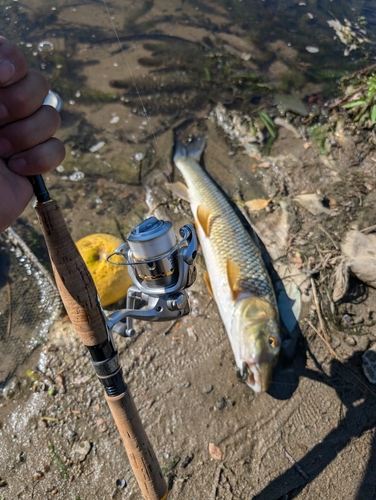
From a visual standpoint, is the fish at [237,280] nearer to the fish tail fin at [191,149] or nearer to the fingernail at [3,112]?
the fish tail fin at [191,149]

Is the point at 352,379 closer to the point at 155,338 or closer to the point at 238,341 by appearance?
the point at 238,341

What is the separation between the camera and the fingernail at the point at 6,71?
152cm

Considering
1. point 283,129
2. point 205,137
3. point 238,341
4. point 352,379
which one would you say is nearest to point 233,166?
point 205,137

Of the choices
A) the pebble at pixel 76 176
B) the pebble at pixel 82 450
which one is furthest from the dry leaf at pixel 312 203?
the pebble at pixel 82 450

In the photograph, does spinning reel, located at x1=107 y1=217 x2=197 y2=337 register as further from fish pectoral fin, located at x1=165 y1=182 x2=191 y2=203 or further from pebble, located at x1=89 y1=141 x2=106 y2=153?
pebble, located at x1=89 y1=141 x2=106 y2=153

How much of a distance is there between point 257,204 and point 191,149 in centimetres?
119

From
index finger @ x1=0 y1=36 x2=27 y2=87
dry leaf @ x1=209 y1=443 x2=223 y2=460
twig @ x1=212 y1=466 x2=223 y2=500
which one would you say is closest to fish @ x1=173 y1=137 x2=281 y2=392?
dry leaf @ x1=209 y1=443 x2=223 y2=460

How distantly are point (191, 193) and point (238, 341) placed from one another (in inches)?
75.3

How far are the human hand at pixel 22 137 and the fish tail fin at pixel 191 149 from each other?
3.26m

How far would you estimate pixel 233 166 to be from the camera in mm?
4977

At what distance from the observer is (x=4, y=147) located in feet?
5.57

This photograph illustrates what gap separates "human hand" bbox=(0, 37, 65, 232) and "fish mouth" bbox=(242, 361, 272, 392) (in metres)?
2.21

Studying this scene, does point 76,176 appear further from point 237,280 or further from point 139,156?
point 237,280

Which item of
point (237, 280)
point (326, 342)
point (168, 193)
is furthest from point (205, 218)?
point (326, 342)
